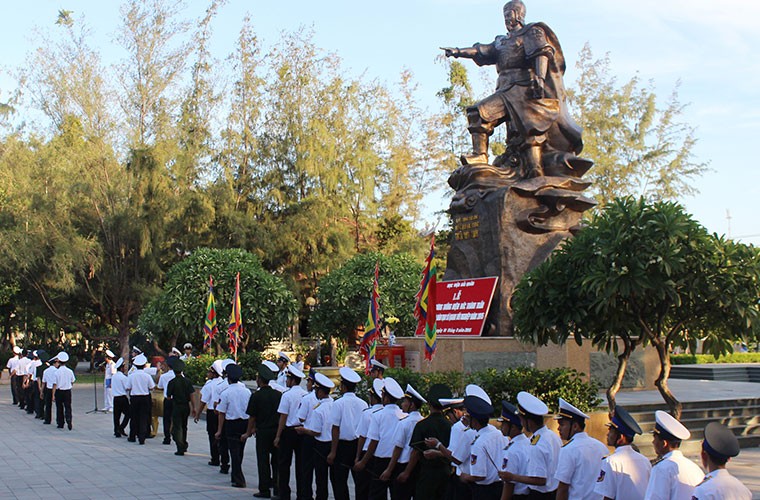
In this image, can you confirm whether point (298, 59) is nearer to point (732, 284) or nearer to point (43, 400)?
point (43, 400)

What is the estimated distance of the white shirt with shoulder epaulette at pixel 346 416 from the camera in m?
8.35

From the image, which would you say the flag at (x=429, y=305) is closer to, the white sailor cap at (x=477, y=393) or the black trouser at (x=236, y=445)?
the black trouser at (x=236, y=445)

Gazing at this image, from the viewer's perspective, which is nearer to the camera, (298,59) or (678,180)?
(298,59)

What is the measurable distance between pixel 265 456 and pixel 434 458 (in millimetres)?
3619

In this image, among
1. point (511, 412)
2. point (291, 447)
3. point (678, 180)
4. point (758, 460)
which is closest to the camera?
point (511, 412)

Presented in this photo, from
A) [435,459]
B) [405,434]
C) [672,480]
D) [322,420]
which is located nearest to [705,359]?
[322,420]

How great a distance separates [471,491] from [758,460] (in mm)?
6468

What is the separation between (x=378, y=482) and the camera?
7.66 meters

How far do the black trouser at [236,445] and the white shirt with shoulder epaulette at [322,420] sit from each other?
2198mm

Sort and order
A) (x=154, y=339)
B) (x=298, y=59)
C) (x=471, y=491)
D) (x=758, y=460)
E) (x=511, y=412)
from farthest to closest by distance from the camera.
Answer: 1. (x=298, y=59)
2. (x=154, y=339)
3. (x=758, y=460)
4. (x=471, y=491)
5. (x=511, y=412)

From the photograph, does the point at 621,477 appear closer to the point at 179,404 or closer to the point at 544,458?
the point at 544,458

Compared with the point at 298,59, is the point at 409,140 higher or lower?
lower

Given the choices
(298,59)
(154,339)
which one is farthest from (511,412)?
(298,59)

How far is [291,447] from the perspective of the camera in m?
9.48
